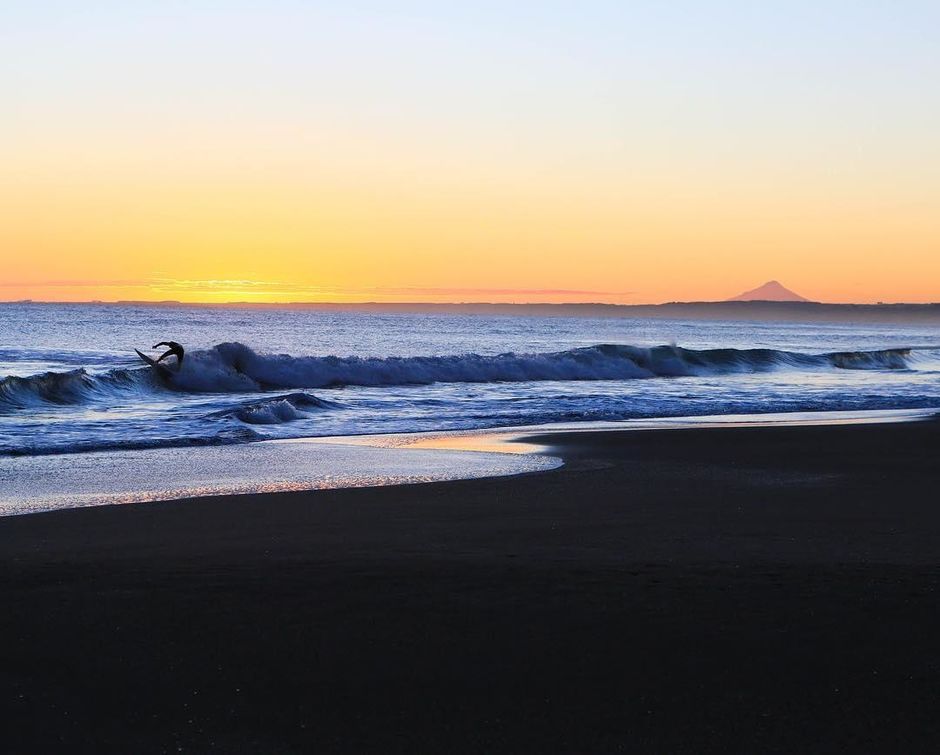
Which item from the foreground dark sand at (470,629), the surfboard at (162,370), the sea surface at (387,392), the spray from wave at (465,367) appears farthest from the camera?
the spray from wave at (465,367)

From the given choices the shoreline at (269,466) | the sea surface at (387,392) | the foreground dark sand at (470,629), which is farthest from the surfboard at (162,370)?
the foreground dark sand at (470,629)

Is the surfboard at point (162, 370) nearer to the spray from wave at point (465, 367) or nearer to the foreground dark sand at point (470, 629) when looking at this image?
the spray from wave at point (465, 367)

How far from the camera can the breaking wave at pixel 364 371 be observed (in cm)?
2222

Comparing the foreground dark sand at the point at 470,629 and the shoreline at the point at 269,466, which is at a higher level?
the foreground dark sand at the point at 470,629

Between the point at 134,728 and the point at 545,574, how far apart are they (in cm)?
280

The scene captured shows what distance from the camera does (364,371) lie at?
33625 mm

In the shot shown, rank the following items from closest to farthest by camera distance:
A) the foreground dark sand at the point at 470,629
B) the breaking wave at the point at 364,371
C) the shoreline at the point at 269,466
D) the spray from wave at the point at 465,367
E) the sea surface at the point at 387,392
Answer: the foreground dark sand at the point at 470,629
the shoreline at the point at 269,466
the sea surface at the point at 387,392
the breaking wave at the point at 364,371
the spray from wave at the point at 465,367

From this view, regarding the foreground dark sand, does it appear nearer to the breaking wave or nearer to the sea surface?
the sea surface

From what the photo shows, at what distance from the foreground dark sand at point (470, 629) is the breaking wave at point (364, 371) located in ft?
36.1

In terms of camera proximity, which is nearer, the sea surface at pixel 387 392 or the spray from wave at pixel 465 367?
the sea surface at pixel 387 392

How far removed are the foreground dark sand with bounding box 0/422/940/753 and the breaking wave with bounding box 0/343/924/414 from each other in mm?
10997

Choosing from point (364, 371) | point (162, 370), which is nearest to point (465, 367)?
point (364, 371)

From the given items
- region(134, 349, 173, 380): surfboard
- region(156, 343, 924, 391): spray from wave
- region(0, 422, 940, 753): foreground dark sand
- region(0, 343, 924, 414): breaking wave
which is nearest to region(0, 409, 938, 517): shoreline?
region(0, 422, 940, 753): foreground dark sand

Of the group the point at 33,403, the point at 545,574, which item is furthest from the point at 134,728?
the point at 33,403
